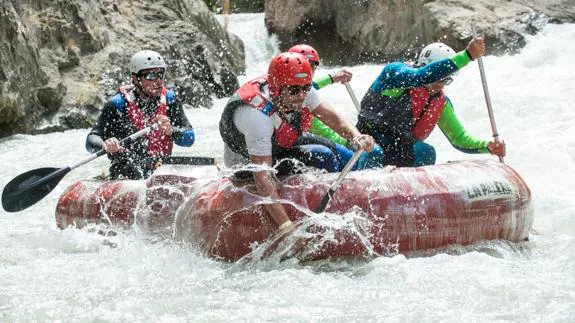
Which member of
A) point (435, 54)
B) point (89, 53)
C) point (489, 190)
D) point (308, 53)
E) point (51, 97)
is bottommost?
point (51, 97)

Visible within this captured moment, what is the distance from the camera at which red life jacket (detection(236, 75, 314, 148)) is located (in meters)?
4.57

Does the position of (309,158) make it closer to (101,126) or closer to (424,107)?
(424,107)

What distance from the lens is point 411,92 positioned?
5625 mm

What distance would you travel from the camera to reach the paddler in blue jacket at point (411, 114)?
18.0ft

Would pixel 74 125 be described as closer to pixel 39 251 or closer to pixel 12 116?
pixel 12 116

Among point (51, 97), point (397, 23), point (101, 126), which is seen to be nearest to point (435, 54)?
point (101, 126)

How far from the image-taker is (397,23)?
15.6m

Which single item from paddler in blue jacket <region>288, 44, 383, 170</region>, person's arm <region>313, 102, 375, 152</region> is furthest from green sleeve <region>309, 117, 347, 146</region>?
person's arm <region>313, 102, 375, 152</region>

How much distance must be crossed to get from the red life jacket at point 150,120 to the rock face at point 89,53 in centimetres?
304

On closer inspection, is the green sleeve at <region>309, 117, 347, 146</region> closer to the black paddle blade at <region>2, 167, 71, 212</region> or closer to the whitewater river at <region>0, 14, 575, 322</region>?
the whitewater river at <region>0, 14, 575, 322</region>

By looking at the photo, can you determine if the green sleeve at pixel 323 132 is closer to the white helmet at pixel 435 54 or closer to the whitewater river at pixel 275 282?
the white helmet at pixel 435 54

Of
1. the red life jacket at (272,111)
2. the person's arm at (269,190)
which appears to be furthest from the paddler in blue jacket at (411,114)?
the person's arm at (269,190)

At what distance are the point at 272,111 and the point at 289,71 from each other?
266 millimetres

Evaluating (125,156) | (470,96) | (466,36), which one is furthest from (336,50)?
(125,156)
